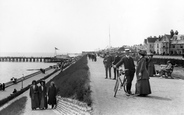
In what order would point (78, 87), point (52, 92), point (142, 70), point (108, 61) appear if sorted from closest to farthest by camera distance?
1. point (142, 70)
2. point (52, 92)
3. point (78, 87)
4. point (108, 61)

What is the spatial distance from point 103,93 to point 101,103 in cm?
175

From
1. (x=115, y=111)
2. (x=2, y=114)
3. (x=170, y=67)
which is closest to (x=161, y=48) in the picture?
(x=170, y=67)

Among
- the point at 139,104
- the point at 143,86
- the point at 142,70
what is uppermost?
the point at 142,70

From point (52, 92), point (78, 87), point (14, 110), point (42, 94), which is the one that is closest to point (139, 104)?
point (52, 92)

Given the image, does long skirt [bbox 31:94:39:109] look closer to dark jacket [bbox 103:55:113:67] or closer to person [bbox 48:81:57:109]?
person [bbox 48:81:57:109]

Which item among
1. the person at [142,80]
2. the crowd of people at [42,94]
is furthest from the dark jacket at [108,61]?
the person at [142,80]

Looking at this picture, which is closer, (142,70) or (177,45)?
(142,70)

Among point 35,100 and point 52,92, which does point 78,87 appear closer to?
point 52,92

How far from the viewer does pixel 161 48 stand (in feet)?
254

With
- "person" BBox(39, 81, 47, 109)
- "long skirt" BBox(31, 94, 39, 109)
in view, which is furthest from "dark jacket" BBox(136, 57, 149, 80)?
"long skirt" BBox(31, 94, 39, 109)

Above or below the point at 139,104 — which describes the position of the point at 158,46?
above

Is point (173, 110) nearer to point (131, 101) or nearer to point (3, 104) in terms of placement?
point (131, 101)

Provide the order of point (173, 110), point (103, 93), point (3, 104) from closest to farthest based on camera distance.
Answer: point (173, 110) < point (103, 93) < point (3, 104)

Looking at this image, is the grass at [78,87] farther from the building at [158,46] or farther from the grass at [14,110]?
the building at [158,46]
